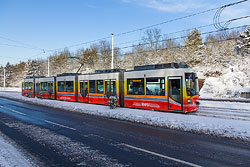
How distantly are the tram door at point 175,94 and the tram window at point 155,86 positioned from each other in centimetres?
52

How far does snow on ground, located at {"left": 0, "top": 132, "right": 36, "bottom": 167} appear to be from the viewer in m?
4.81

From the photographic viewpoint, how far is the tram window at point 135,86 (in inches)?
571

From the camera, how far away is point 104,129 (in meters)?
8.94

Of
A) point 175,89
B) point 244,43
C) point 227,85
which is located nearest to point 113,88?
point 175,89

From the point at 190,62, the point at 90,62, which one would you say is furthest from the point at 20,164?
the point at 90,62

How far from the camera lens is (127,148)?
607cm

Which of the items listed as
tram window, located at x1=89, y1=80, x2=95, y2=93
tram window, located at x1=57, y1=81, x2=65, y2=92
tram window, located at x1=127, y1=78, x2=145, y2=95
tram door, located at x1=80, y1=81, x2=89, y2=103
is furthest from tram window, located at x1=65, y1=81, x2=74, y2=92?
tram window, located at x1=127, y1=78, x2=145, y2=95

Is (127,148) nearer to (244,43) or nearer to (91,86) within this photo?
(91,86)

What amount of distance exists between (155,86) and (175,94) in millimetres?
1594

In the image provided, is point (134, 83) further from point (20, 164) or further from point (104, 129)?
point (20, 164)

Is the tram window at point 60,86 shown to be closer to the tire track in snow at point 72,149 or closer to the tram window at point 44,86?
the tram window at point 44,86

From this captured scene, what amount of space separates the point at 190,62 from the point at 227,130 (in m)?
40.9

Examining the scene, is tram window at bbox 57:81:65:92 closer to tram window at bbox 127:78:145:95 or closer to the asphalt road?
tram window at bbox 127:78:145:95

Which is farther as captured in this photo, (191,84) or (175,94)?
(191,84)
